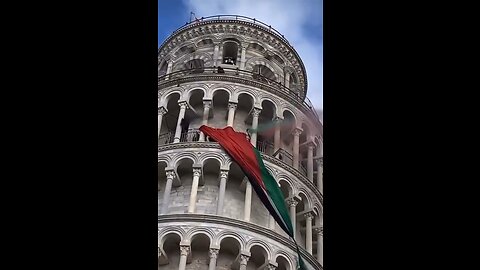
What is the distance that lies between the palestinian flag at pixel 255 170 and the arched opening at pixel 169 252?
10.9 ft

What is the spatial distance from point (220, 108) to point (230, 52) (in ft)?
20.4

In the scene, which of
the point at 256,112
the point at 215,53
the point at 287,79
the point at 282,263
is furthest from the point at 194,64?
the point at 282,263

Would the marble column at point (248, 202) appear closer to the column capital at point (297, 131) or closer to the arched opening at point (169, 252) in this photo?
the arched opening at point (169, 252)

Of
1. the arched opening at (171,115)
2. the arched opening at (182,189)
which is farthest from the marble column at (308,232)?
the arched opening at (171,115)

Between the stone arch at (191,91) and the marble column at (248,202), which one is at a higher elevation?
the stone arch at (191,91)

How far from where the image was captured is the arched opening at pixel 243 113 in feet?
93.2

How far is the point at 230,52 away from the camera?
3441 centimetres

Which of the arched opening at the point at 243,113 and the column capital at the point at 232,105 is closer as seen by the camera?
the column capital at the point at 232,105

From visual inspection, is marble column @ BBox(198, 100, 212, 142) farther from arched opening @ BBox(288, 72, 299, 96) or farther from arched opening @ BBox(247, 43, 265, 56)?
arched opening @ BBox(288, 72, 299, 96)
